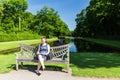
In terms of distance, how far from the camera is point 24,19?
9594 cm

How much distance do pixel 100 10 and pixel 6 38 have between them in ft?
102

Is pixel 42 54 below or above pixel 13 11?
below

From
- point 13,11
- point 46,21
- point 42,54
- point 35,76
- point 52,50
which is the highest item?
point 13,11

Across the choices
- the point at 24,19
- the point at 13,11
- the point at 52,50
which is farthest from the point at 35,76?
the point at 24,19

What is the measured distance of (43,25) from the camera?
107062mm

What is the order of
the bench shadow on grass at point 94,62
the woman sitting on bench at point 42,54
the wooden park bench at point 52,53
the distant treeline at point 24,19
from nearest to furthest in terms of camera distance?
the woman sitting on bench at point 42,54
the wooden park bench at point 52,53
the bench shadow on grass at point 94,62
the distant treeline at point 24,19

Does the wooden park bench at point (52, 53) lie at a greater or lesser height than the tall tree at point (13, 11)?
lesser

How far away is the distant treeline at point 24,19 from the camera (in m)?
82.9

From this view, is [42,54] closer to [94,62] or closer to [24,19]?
[94,62]

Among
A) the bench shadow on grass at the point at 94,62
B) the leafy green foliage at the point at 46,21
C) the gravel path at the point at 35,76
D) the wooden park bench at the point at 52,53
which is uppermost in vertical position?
the leafy green foliage at the point at 46,21

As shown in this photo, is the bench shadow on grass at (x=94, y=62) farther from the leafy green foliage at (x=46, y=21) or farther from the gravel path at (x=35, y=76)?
the leafy green foliage at (x=46, y=21)

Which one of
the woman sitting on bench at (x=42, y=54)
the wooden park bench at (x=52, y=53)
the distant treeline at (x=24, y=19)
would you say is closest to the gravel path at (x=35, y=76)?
the woman sitting on bench at (x=42, y=54)

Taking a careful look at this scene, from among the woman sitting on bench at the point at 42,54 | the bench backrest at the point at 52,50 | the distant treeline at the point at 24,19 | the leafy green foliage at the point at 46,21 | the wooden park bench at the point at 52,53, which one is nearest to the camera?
the woman sitting on bench at the point at 42,54

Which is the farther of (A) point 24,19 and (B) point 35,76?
(A) point 24,19
